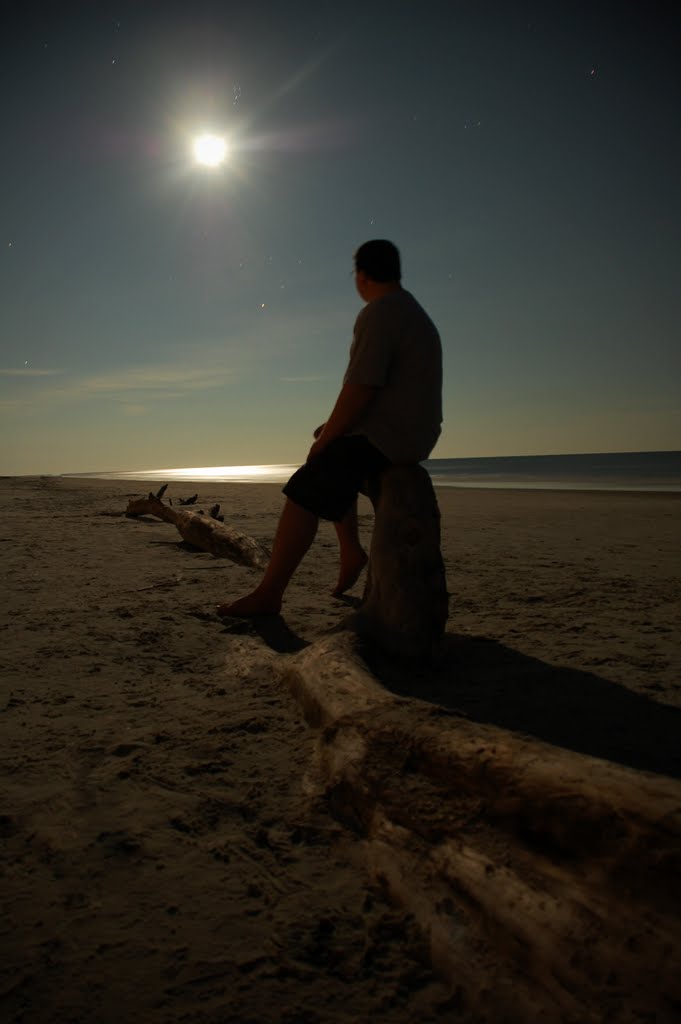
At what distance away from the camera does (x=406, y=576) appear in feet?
8.89

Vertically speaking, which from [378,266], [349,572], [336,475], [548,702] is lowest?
[548,702]

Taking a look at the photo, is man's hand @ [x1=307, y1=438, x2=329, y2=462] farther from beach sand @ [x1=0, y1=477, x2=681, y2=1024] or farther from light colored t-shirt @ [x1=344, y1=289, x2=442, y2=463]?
beach sand @ [x1=0, y1=477, x2=681, y2=1024]

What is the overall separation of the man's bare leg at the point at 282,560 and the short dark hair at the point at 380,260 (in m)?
1.27

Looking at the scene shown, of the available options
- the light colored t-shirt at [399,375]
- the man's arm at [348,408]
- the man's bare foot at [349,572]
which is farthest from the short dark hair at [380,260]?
the man's bare foot at [349,572]

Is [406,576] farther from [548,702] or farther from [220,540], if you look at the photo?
[220,540]

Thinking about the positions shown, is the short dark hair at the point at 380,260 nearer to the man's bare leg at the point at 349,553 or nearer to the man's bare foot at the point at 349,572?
the man's bare leg at the point at 349,553

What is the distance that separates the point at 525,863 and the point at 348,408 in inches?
85.0

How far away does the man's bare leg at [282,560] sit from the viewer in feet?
10.4

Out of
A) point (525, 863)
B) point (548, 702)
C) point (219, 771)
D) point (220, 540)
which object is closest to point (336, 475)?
point (548, 702)

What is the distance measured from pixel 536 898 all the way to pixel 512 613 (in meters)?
2.62

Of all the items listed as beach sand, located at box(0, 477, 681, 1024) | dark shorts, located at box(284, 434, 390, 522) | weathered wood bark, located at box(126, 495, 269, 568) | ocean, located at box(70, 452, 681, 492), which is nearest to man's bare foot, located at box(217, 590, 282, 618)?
beach sand, located at box(0, 477, 681, 1024)

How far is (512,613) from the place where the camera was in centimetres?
355

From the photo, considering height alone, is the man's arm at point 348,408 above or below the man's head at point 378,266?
below

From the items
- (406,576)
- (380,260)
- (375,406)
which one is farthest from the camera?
(380,260)
